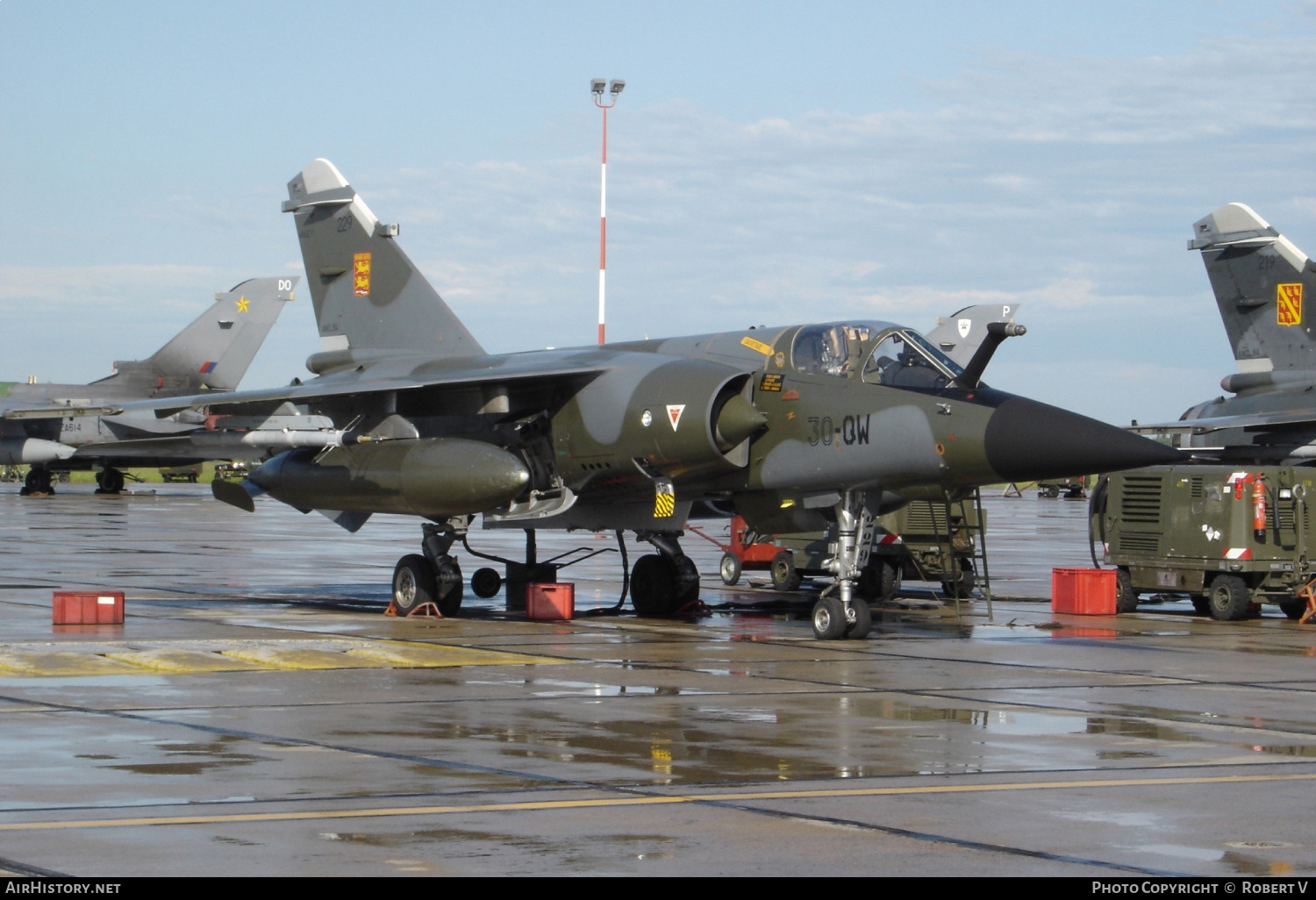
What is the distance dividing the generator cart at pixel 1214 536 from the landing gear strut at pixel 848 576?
195 inches

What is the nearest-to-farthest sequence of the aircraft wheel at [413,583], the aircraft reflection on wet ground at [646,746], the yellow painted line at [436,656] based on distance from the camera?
the aircraft reflection on wet ground at [646,746] → the yellow painted line at [436,656] → the aircraft wheel at [413,583]

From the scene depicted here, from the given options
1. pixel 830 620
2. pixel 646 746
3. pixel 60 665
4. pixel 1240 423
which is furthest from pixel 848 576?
pixel 1240 423

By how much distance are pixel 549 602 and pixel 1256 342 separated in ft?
45.1

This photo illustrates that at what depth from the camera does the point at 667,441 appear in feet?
48.6

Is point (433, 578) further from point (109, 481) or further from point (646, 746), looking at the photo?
point (109, 481)

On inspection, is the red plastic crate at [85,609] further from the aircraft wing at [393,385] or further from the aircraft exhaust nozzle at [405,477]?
the aircraft exhaust nozzle at [405,477]

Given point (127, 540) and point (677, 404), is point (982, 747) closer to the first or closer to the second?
point (677, 404)

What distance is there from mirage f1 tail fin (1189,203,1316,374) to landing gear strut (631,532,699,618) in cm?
1167

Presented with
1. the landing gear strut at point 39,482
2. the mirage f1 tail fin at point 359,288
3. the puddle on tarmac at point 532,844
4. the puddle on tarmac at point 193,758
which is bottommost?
the puddle on tarmac at point 193,758

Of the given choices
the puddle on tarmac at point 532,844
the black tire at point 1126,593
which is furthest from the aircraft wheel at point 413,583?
the puddle on tarmac at point 532,844

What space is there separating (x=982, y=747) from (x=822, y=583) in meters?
14.0

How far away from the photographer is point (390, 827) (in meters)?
5.89

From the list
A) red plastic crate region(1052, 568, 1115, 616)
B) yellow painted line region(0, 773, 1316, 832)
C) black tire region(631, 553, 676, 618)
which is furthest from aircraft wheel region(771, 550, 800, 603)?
yellow painted line region(0, 773, 1316, 832)

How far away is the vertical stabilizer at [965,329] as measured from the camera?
31516 millimetres
